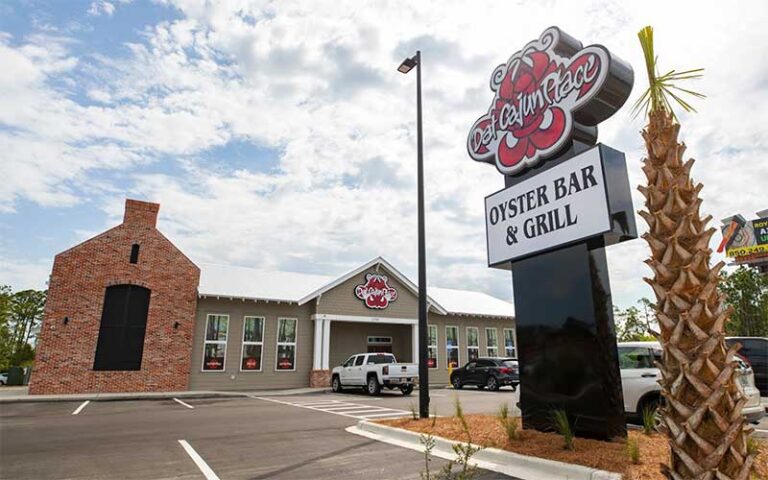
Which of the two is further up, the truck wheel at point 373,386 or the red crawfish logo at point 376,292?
the red crawfish logo at point 376,292

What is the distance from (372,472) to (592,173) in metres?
5.28

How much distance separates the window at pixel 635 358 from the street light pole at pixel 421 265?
13.1ft

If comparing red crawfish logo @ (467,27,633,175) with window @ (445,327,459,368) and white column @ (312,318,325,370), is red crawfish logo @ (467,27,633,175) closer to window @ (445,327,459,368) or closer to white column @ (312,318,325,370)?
white column @ (312,318,325,370)

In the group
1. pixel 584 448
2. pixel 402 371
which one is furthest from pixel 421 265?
pixel 402 371

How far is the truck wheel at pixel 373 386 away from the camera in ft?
59.9

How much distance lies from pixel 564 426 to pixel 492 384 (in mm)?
15716

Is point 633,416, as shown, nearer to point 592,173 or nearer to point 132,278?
point 592,173

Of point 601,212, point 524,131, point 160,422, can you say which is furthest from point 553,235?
point 160,422

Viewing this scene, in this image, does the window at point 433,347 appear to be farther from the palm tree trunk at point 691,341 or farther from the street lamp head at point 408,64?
the palm tree trunk at point 691,341

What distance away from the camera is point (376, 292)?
80.3 ft

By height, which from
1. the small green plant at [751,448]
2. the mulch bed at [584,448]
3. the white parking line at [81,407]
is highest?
the small green plant at [751,448]

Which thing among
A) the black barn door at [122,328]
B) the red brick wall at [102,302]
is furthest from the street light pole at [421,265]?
the black barn door at [122,328]

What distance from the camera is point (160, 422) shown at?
10.4 metres

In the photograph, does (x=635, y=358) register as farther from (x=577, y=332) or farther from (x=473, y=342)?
(x=473, y=342)
